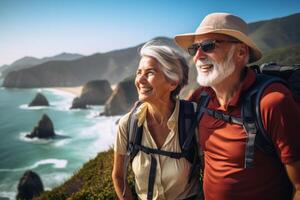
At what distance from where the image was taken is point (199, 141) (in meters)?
3.35

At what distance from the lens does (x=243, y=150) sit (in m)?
2.82

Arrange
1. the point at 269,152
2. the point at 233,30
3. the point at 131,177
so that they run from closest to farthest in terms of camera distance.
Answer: the point at 269,152
the point at 233,30
the point at 131,177

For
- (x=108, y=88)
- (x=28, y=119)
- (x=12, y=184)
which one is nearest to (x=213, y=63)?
(x=12, y=184)

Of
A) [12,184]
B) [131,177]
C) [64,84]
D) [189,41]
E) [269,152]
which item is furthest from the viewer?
[64,84]

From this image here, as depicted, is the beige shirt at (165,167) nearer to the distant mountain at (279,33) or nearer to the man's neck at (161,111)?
the man's neck at (161,111)

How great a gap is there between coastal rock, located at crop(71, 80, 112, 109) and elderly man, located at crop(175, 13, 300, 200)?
3935 inches

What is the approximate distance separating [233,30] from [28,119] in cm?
8127

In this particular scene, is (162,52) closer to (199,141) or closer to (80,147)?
(199,141)

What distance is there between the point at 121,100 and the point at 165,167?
82.8 meters

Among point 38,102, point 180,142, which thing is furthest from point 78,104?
point 180,142

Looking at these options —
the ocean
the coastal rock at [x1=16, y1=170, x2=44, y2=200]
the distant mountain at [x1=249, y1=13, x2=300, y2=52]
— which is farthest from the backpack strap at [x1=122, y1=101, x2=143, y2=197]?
the distant mountain at [x1=249, y1=13, x2=300, y2=52]

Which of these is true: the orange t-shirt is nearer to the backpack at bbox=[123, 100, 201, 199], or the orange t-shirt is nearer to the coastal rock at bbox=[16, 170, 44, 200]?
the backpack at bbox=[123, 100, 201, 199]

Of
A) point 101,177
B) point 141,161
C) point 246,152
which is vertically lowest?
point 101,177

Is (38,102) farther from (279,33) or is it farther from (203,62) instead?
(279,33)
